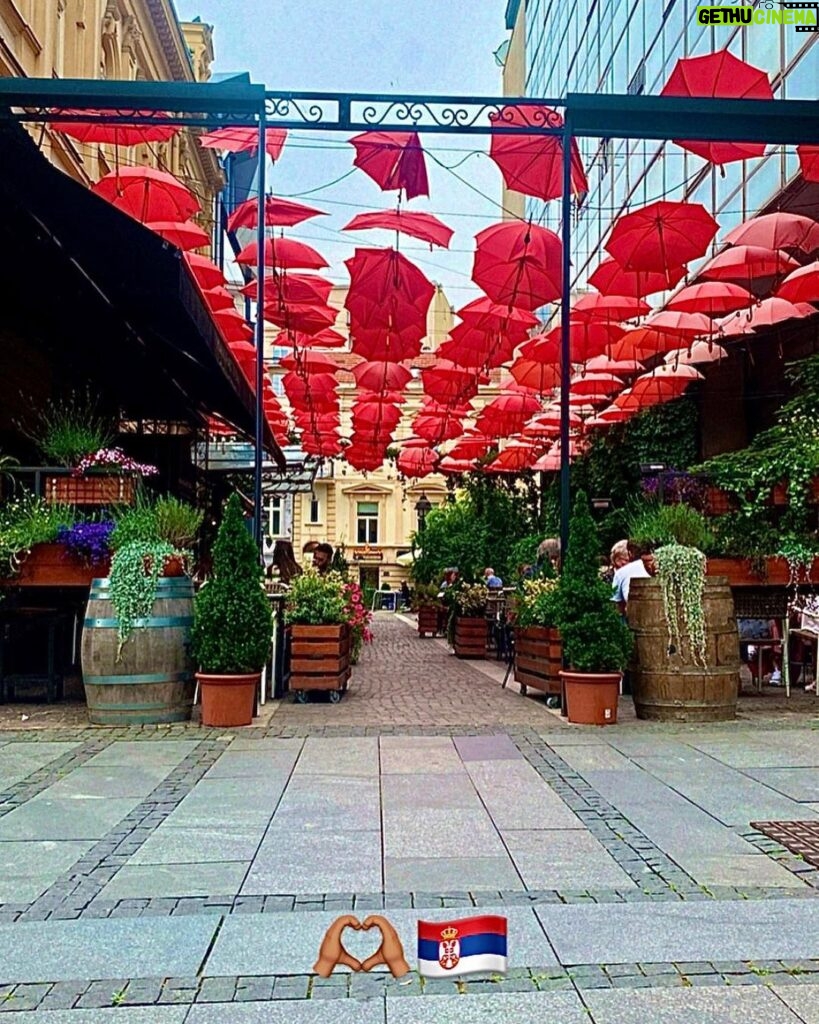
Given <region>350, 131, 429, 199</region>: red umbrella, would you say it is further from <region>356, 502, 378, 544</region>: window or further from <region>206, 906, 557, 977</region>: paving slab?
<region>356, 502, 378, 544</region>: window

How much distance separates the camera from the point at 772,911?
3953 millimetres

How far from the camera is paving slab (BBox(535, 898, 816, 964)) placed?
11.6ft

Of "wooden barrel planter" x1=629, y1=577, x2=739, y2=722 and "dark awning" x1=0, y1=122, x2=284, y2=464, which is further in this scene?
"dark awning" x1=0, y1=122, x2=284, y2=464

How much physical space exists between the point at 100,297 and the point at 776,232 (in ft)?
→ 28.4

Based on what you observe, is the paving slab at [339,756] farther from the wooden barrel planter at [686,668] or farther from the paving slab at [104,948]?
the paving slab at [104,948]

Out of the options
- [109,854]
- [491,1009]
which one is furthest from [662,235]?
[491,1009]

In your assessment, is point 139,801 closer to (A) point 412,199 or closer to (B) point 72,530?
(B) point 72,530

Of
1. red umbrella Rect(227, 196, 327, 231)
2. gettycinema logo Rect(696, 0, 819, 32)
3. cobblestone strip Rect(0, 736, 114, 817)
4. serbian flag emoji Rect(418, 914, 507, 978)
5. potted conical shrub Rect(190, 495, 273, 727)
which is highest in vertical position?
gettycinema logo Rect(696, 0, 819, 32)

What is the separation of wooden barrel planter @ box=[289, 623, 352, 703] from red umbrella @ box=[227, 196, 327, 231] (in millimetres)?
6879

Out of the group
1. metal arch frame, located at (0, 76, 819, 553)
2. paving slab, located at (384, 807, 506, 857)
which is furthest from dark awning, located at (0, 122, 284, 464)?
paving slab, located at (384, 807, 506, 857)

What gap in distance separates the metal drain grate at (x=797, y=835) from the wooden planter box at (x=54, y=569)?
230 inches

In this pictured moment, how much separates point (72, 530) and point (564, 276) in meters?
5.11

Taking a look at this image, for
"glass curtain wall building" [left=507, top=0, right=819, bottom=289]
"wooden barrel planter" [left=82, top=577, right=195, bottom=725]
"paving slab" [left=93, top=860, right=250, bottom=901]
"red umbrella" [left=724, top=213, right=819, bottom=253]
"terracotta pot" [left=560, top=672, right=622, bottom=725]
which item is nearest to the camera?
"paving slab" [left=93, top=860, right=250, bottom=901]

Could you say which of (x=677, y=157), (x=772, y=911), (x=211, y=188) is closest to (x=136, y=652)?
(x=772, y=911)
